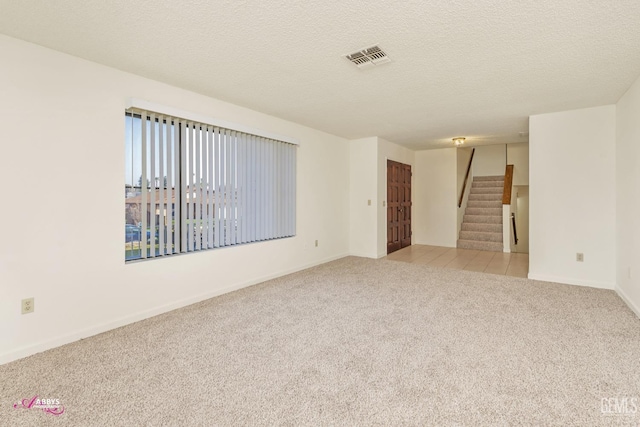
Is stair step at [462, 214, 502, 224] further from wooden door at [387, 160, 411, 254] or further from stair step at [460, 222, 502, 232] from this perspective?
wooden door at [387, 160, 411, 254]

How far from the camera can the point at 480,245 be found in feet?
22.0

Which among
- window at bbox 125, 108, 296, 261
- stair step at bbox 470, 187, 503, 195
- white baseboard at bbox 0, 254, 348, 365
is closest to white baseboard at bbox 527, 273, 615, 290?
window at bbox 125, 108, 296, 261

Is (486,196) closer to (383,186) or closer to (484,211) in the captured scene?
(484,211)

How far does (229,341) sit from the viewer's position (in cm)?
242

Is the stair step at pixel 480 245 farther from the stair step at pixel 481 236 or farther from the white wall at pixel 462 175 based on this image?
the white wall at pixel 462 175

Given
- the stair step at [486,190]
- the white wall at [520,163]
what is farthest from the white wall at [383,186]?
the white wall at [520,163]

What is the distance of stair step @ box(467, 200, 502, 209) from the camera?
24.5 feet

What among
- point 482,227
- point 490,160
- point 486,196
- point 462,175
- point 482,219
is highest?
point 490,160

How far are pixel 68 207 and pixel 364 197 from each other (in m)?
4.53

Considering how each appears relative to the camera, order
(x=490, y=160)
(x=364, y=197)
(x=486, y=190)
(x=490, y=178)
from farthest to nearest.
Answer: (x=490, y=160) < (x=490, y=178) < (x=486, y=190) < (x=364, y=197)

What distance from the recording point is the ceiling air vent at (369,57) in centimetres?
237

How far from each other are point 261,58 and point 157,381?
2469 mm

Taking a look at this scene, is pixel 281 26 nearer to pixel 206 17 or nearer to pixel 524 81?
pixel 206 17

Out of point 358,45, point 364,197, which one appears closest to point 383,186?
point 364,197
